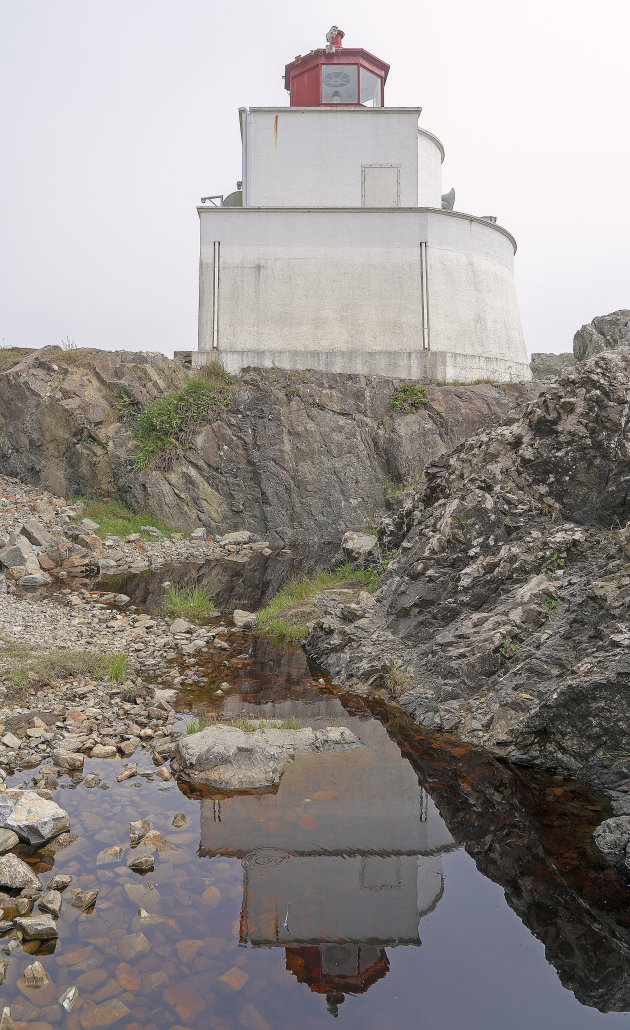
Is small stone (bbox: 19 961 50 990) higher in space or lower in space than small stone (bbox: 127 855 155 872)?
higher

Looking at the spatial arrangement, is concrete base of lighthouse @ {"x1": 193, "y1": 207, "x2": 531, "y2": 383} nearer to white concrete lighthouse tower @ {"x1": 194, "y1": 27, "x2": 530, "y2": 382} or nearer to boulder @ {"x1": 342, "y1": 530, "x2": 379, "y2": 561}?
white concrete lighthouse tower @ {"x1": 194, "y1": 27, "x2": 530, "y2": 382}

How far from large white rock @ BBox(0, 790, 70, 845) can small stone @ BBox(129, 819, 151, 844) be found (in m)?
0.46

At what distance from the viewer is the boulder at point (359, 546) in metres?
12.4

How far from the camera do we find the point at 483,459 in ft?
30.9

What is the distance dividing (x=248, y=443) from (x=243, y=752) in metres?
15.7

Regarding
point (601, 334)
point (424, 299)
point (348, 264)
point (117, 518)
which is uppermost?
point (348, 264)

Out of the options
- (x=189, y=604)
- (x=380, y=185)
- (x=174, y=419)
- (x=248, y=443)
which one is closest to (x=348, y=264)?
(x=380, y=185)

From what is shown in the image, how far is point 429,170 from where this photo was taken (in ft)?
87.2

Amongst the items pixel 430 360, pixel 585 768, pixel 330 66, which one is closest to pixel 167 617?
pixel 585 768

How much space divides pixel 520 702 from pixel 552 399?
422 centimetres

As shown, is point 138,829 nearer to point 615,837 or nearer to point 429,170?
point 615,837

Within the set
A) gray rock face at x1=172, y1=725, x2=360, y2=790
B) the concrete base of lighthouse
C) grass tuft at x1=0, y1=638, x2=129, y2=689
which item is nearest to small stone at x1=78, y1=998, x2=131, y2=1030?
gray rock face at x1=172, y1=725, x2=360, y2=790

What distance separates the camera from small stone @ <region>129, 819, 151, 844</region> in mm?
4547

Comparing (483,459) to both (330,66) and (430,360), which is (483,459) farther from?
(330,66)
